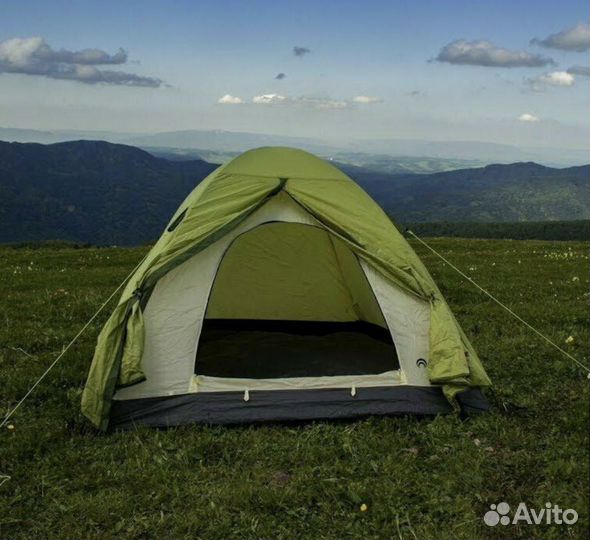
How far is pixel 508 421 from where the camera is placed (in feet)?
24.7

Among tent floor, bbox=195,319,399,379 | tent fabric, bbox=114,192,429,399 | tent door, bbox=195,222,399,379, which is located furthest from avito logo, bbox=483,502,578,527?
tent door, bbox=195,222,399,379

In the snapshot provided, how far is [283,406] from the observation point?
7.75 m

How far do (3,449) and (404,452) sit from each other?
4.48 metres

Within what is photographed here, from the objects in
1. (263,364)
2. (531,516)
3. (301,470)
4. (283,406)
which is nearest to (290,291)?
(263,364)

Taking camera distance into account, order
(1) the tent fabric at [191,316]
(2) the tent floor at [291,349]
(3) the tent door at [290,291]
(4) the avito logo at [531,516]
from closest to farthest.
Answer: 1. (4) the avito logo at [531,516]
2. (1) the tent fabric at [191,316]
3. (2) the tent floor at [291,349]
4. (3) the tent door at [290,291]

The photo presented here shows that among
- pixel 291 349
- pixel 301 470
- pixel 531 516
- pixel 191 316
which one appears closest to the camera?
pixel 531 516

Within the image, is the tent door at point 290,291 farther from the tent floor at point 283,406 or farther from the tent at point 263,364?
the tent floor at point 283,406

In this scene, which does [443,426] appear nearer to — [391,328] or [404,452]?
[404,452]

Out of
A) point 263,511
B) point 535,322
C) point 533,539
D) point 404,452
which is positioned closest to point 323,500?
point 263,511

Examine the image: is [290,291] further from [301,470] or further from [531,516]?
[531,516]

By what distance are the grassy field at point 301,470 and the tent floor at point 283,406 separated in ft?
0.57

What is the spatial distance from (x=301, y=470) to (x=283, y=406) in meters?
1.37

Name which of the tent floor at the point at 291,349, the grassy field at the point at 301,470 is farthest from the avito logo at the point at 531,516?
the tent floor at the point at 291,349

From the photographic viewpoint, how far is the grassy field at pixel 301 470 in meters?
5.57
